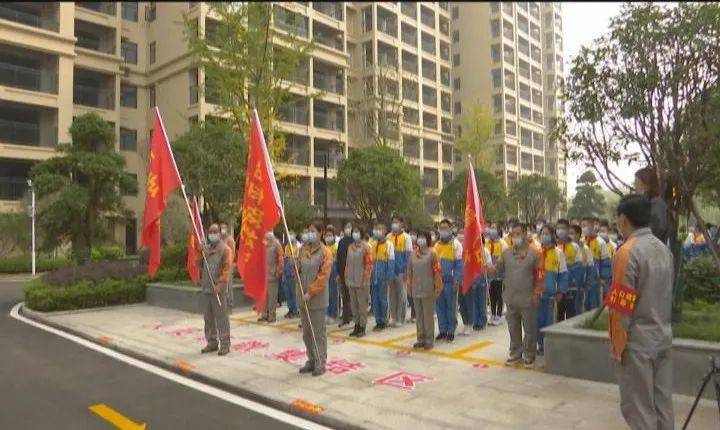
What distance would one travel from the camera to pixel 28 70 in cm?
3219

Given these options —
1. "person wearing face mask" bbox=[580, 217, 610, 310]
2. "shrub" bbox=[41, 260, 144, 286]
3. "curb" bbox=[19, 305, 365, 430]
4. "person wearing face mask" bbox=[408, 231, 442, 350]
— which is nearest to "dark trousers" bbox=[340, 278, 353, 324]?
"person wearing face mask" bbox=[408, 231, 442, 350]

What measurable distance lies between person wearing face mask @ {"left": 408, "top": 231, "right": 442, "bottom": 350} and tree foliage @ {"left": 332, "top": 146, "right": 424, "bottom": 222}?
56.1 feet

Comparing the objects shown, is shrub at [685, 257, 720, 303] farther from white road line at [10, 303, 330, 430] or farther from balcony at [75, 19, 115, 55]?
balcony at [75, 19, 115, 55]

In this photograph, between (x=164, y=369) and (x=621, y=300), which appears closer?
(x=621, y=300)

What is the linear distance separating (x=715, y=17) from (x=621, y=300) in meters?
4.89

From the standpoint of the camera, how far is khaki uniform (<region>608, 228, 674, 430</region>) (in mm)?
3932

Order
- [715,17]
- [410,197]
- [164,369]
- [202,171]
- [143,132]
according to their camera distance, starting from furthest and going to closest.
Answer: [143,132]
[410,197]
[202,171]
[164,369]
[715,17]

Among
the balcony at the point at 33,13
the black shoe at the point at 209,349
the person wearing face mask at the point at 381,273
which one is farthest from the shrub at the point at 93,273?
the balcony at the point at 33,13

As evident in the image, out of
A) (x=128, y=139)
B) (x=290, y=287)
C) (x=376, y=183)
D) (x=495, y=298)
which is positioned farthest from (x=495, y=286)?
(x=128, y=139)

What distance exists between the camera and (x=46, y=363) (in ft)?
26.9

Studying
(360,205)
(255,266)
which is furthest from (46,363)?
(360,205)

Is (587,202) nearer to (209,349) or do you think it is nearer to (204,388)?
(209,349)

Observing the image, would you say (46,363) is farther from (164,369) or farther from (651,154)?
(651,154)

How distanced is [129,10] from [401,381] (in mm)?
39838
